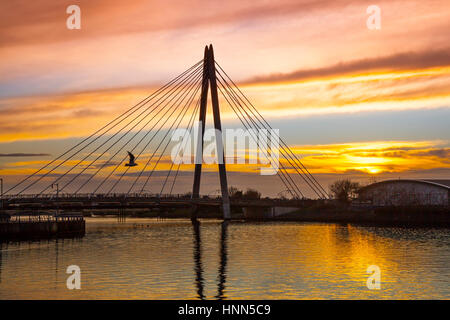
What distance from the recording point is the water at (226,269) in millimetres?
38688

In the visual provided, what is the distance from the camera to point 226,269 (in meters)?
50.1

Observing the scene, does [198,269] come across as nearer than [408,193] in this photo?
Yes

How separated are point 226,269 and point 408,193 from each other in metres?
126

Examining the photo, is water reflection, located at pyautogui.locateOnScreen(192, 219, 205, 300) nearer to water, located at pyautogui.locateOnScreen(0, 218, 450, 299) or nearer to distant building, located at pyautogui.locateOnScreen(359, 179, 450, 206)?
water, located at pyautogui.locateOnScreen(0, 218, 450, 299)

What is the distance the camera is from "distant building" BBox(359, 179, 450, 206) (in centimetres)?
16025

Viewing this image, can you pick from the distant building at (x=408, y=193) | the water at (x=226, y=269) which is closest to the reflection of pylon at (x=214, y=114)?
the water at (x=226, y=269)

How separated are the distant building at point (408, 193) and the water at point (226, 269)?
8601 centimetres

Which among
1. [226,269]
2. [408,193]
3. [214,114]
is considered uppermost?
[214,114]

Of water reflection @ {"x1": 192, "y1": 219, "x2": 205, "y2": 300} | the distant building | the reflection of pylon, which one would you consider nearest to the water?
water reflection @ {"x1": 192, "y1": 219, "x2": 205, "y2": 300}
